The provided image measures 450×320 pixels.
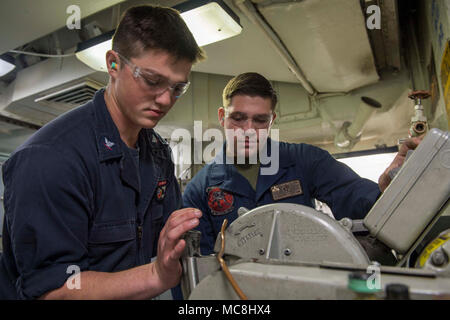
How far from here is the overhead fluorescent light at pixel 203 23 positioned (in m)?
1.77

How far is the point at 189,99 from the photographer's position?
360 centimetres

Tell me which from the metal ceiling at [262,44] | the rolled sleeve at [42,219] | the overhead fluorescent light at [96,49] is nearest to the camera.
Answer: the rolled sleeve at [42,219]

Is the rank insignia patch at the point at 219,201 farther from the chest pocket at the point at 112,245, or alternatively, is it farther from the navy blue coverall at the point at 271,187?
the chest pocket at the point at 112,245

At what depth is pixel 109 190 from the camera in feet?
3.30

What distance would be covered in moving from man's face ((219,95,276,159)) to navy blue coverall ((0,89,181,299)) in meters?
0.47

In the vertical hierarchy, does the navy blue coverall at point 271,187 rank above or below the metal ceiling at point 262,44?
below

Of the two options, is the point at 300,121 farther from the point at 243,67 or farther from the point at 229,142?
the point at 229,142

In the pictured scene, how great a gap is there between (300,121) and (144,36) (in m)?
2.60

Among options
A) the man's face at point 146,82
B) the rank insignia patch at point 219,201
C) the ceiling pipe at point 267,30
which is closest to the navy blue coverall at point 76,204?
the man's face at point 146,82

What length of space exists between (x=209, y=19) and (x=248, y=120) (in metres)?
0.76

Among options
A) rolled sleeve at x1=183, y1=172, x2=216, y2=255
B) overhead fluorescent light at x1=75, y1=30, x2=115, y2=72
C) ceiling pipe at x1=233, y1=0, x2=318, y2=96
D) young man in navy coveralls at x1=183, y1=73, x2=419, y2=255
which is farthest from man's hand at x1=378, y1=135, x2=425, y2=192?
overhead fluorescent light at x1=75, y1=30, x2=115, y2=72

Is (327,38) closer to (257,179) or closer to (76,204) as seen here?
(257,179)

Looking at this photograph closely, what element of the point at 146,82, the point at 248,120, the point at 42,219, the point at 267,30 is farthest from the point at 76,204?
the point at 267,30

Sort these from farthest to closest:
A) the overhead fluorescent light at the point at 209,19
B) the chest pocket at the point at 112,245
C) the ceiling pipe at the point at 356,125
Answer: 1. the ceiling pipe at the point at 356,125
2. the overhead fluorescent light at the point at 209,19
3. the chest pocket at the point at 112,245
